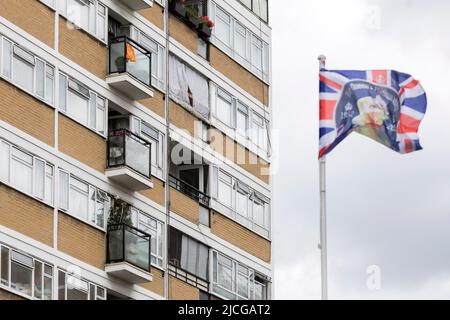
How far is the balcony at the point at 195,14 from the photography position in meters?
68.5

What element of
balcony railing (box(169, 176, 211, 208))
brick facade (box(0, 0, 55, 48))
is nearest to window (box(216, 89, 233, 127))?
balcony railing (box(169, 176, 211, 208))

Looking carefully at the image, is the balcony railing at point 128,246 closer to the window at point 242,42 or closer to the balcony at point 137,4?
the balcony at point 137,4

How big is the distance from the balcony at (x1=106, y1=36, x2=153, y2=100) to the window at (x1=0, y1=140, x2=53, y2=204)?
5.40 meters

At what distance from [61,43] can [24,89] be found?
2.96 m

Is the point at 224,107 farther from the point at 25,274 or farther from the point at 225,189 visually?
the point at 25,274

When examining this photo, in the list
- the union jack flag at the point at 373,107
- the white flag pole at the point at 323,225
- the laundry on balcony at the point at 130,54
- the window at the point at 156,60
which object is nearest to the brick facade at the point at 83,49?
the laundry on balcony at the point at 130,54

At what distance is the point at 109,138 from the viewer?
62656mm

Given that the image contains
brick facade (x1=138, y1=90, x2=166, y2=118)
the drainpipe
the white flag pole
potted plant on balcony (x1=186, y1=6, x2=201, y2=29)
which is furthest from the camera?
potted plant on balcony (x1=186, y1=6, x2=201, y2=29)

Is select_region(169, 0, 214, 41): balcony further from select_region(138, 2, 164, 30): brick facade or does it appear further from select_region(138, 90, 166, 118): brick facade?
select_region(138, 90, 166, 118): brick facade

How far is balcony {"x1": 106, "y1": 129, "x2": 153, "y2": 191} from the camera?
62.3 m

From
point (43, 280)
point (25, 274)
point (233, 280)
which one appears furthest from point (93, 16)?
point (233, 280)

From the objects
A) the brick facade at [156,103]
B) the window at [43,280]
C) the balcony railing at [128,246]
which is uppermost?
the brick facade at [156,103]

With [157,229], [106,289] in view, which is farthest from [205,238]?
[106,289]

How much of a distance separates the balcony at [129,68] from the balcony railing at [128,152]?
142 centimetres
